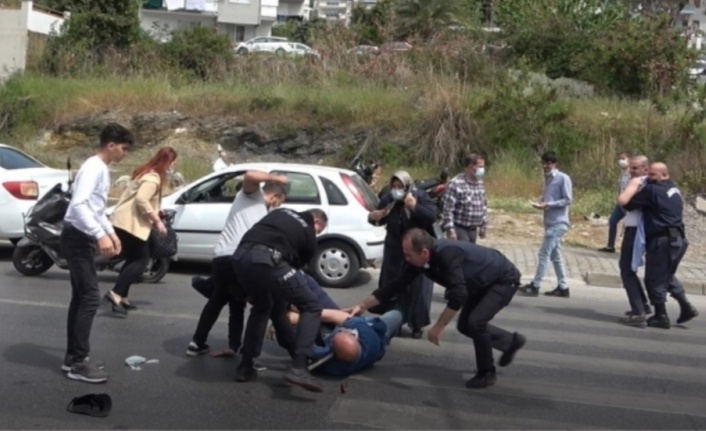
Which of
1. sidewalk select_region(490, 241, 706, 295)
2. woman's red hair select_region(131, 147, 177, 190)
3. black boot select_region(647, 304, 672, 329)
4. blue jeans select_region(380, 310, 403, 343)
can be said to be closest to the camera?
blue jeans select_region(380, 310, 403, 343)

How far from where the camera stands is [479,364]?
7.83m

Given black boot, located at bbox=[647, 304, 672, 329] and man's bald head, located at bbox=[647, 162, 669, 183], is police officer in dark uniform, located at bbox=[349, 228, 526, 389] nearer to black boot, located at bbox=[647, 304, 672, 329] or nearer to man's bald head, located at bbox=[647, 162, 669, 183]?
black boot, located at bbox=[647, 304, 672, 329]

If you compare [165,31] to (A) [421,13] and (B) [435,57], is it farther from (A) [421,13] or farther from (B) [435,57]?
(A) [421,13]

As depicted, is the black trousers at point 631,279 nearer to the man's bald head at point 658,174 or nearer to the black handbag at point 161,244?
the man's bald head at point 658,174

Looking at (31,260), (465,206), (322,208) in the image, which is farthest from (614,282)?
(31,260)

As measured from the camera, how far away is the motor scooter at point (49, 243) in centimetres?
1122

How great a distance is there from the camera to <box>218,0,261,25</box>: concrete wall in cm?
6669

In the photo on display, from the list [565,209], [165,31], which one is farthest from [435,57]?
[565,209]

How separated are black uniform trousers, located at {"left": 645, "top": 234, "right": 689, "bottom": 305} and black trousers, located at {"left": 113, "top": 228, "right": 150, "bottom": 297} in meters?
5.00

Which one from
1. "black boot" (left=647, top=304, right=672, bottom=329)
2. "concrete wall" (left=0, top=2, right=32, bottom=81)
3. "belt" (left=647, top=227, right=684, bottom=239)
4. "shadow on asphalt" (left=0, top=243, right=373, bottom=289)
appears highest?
"concrete wall" (left=0, top=2, right=32, bottom=81)

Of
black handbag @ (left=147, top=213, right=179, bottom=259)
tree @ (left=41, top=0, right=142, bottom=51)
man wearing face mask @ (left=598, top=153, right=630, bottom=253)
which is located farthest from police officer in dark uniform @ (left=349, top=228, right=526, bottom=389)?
tree @ (left=41, top=0, right=142, bottom=51)

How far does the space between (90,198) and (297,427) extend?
7.13 ft

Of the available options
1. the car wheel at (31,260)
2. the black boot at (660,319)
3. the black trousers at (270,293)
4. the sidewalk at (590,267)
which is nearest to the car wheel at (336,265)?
the sidewalk at (590,267)

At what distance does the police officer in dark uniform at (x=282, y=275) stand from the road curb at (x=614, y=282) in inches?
285
